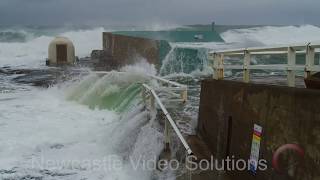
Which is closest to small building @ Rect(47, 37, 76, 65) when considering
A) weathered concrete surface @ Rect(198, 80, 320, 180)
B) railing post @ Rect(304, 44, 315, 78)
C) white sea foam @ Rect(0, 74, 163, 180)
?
white sea foam @ Rect(0, 74, 163, 180)

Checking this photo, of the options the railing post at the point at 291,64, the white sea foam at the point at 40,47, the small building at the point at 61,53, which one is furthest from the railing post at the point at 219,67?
the white sea foam at the point at 40,47

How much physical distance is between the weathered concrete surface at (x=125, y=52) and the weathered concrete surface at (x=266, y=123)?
15.7 metres

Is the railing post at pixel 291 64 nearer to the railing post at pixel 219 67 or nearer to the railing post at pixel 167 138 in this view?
the railing post at pixel 167 138

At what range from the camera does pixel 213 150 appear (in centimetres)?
789

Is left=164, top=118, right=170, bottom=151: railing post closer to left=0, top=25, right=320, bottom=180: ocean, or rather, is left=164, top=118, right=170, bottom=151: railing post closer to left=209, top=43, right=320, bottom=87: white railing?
left=0, top=25, right=320, bottom=180: ocean

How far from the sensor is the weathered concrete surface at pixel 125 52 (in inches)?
961

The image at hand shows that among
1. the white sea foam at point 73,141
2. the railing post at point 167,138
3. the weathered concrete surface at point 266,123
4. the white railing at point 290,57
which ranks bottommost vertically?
the white sea foam at point 73,141

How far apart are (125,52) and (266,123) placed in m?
23.1

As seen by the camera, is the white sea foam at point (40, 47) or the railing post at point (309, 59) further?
the white sea foam at point (40, 47)

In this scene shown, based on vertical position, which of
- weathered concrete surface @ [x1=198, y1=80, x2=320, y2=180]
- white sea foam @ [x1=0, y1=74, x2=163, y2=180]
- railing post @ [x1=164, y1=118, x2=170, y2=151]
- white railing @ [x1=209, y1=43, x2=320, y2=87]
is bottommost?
white sea foam @ [x1=0, y1=74, x2=163, y2=180]

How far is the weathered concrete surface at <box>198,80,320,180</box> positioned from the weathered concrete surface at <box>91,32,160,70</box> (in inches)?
617

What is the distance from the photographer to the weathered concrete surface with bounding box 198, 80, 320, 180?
15.4 ft

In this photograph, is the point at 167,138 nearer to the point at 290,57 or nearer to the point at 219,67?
the point at 219,67

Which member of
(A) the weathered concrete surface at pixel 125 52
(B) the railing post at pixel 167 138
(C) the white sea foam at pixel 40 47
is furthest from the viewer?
(C) the white sea foam at pixel 40 47
